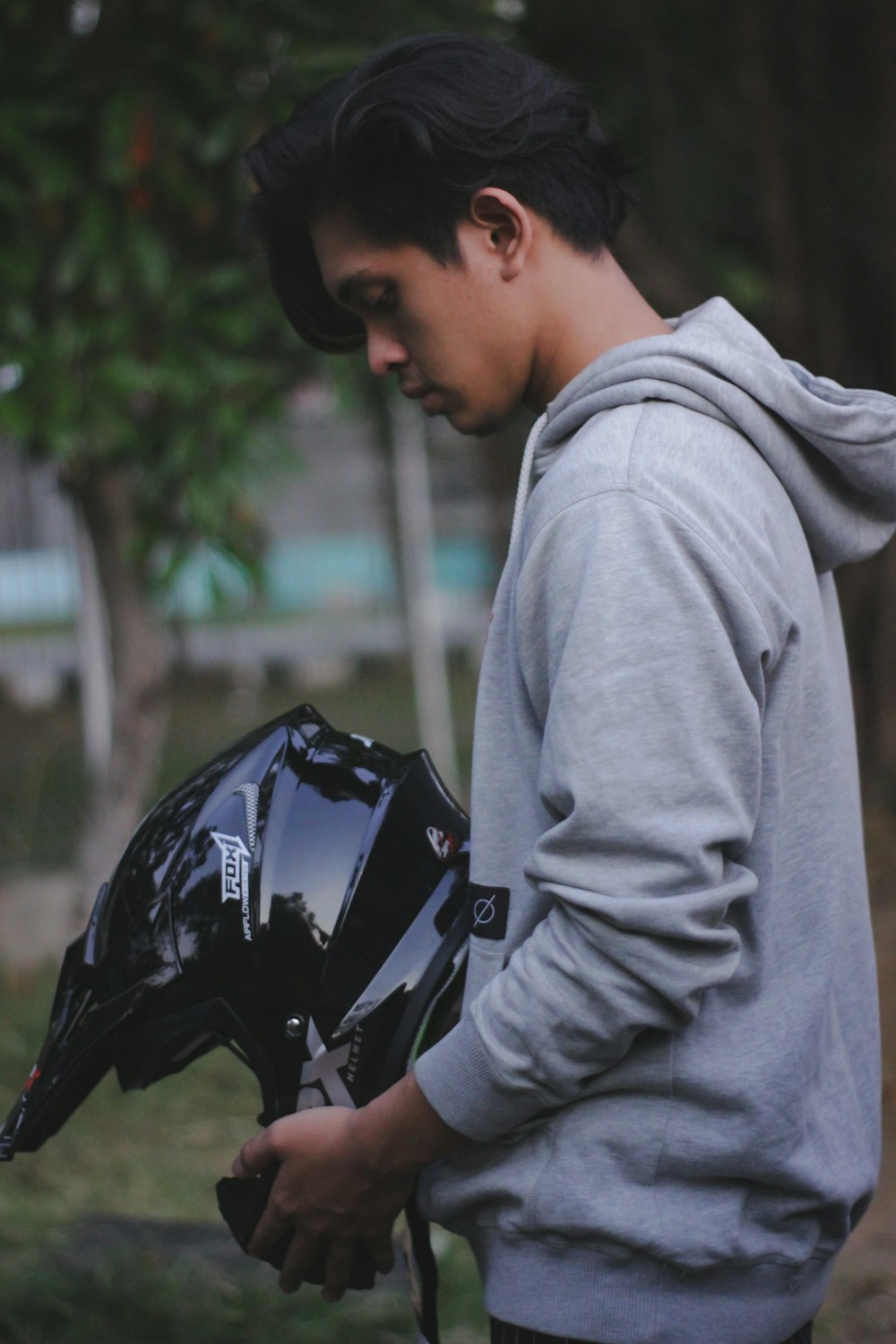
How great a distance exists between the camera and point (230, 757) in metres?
1.70

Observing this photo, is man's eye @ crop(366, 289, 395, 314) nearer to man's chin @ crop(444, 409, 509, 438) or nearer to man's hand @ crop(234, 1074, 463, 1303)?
man's chin @ crop(444, 409, 509, 438)

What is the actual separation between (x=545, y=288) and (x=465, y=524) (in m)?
8.57

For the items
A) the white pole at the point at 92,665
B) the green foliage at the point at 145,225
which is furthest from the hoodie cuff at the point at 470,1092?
the white pole at the point at 92,665

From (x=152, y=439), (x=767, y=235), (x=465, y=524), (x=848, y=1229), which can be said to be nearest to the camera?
(x=848, y=1229)

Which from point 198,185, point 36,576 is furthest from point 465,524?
point 198,185

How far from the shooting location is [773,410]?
1.43 metres

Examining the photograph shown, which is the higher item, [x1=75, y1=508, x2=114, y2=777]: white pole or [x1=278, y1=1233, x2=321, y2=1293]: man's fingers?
[x1=75, y1=508, x2=114, y2=777]: white pole

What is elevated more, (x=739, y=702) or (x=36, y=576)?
(x=36, y=576)

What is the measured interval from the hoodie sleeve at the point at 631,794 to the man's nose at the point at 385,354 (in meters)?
0.33

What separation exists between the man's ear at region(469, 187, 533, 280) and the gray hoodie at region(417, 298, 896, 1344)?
0.48 ft

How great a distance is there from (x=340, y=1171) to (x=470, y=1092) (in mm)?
190

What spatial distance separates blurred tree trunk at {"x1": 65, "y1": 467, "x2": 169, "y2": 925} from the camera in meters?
4.64

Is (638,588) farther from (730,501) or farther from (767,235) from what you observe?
(767,235)

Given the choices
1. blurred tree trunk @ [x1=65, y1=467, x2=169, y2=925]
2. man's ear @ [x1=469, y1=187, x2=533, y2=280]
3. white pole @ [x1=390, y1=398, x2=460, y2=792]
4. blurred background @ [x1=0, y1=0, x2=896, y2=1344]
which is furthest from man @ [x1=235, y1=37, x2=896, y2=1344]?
white pole @ [x1=390, y1=398, x2=460, y2=792]
